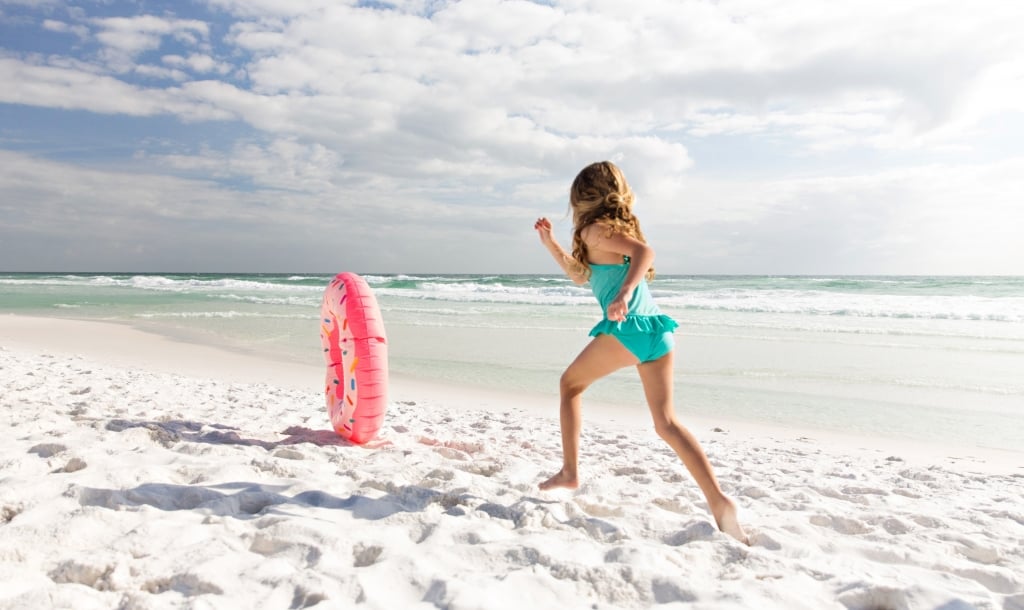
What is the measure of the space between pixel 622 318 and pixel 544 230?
3.19 ft

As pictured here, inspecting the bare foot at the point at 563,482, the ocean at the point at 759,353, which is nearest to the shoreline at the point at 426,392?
the ocean at the point at 759,353

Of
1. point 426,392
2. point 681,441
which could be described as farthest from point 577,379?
point 426,392

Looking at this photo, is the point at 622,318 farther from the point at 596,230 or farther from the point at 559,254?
the point at 559,254

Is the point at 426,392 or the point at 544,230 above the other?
the point at 544,230

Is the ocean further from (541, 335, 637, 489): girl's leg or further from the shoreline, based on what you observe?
(541, 335, 637, 489): girl's leg

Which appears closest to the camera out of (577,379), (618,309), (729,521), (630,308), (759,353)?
(618,309)

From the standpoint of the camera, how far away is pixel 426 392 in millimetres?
7789

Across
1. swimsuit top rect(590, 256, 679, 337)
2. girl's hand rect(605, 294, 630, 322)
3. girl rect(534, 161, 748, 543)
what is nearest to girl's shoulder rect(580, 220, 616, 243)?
girl rect(534, 161, 748, 543)

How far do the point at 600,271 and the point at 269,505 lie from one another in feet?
6.42

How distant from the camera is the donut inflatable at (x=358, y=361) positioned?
4418mm

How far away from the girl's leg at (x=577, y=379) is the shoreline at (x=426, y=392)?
253 cm

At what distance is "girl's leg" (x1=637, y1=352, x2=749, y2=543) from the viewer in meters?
3.03

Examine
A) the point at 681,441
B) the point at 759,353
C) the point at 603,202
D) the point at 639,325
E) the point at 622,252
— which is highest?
the point at 603,202

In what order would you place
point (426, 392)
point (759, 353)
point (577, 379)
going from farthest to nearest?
point (759, 353), point (426, 392), point (577, 379)
